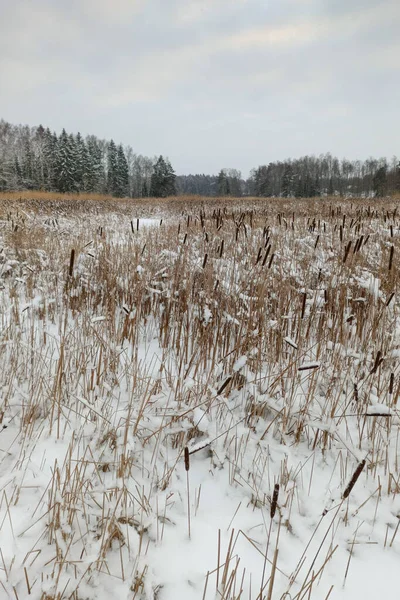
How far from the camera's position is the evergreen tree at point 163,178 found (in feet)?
153

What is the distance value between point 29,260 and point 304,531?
498 centimetres

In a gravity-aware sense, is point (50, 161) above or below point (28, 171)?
above

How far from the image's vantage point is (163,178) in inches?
1854

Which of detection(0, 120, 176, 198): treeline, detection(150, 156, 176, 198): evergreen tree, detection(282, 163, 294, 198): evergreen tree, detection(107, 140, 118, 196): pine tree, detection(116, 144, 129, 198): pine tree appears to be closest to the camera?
detection(0, 120, 176, 198): treeline

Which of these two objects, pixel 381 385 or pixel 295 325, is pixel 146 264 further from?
pixel 381 385

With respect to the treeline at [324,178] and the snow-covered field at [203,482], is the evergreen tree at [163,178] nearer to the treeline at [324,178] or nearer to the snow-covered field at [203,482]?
Answer: the treeline at [324,178]

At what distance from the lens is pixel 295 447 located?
171 centimetres

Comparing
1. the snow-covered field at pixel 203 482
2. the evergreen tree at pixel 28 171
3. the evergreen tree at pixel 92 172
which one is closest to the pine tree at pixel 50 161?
the evergreen tree at pixel 28 171

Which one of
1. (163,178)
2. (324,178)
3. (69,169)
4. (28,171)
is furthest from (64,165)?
(324,178)

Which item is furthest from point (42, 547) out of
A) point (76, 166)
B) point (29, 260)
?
point (76, 166)

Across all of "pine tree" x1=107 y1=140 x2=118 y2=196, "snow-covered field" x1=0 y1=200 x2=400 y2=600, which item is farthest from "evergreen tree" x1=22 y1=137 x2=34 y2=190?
"snow-covered field" x1=0 y1=200 x2=400 y2=600

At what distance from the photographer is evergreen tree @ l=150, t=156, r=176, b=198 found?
153 ft

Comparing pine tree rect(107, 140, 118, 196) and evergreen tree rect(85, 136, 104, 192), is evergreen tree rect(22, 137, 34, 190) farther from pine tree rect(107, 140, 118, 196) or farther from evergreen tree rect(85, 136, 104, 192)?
pine tree rect(107, 140, 118, 196)

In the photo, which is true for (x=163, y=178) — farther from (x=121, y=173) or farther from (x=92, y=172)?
(x=92, y=172)
